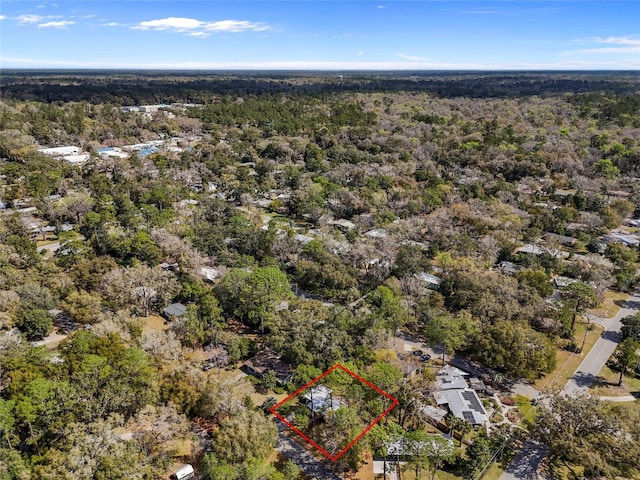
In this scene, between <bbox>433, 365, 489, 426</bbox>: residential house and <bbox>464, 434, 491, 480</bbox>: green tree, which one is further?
<bbox>433, 365, 489, 426</bbox>: residential house

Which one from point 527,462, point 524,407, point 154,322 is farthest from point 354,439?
point 154,322

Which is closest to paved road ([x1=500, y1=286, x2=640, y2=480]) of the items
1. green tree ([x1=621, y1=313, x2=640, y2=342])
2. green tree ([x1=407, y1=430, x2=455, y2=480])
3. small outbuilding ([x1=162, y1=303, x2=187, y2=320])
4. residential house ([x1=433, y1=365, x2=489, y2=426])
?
green tree ([x1=621, y1=313, x2=640, y2=342])

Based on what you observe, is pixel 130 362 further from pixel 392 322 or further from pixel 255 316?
pixel 392 322

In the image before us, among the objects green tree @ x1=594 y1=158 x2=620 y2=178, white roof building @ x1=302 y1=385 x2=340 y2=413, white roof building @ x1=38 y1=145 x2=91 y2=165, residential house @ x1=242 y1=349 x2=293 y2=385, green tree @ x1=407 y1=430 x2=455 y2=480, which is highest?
white roof building @ x1=38 y1=145 x2=91 y2=165

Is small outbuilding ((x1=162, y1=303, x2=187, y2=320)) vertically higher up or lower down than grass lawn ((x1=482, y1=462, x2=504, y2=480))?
higher up

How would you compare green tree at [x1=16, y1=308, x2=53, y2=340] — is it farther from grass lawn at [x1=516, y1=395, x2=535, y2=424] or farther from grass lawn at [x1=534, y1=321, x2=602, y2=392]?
grass lawn at [x1=534, y1=321, x2=602, y2=392]

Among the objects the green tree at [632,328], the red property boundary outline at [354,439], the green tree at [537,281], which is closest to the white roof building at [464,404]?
the red property boundary outline at [354,439]
